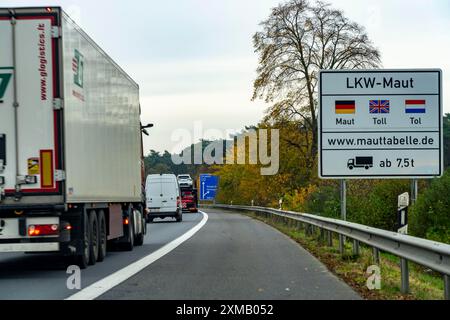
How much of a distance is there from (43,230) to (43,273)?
40.4 inches

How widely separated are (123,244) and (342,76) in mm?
6468

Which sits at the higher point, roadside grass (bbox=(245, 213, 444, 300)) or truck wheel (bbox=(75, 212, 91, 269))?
truck wheel (bbox=(75, 212, 91, 269))

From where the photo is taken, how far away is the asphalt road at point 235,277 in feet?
35.2

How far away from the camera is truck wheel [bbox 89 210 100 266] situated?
15297 mm

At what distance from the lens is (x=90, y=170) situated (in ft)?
49.0

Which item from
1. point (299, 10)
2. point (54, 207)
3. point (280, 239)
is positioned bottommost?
point (280, 239)

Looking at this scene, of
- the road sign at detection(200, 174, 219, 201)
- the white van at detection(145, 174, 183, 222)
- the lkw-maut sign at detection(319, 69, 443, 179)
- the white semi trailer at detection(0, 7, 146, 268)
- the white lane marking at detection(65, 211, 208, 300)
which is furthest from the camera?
the road sign at detection(200, 174, 219, 201)

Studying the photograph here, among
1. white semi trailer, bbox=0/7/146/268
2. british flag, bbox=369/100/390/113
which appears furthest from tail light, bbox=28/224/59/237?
british flag, bbox=369/100/390/113

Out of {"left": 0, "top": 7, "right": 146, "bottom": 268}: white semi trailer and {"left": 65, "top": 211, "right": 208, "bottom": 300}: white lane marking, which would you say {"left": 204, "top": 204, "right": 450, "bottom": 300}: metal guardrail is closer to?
{"left": 65, "top": 211, "right": 208, "bottom": 300}: white lane marking

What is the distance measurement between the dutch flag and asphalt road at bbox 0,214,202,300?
252 inches

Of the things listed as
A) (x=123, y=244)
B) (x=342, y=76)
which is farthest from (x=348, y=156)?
(x=123, y=244)

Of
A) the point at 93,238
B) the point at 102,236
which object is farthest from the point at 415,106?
the point at 93,238
